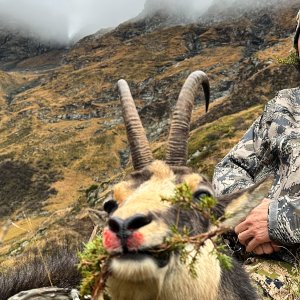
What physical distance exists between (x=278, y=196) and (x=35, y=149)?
140462 millimetres

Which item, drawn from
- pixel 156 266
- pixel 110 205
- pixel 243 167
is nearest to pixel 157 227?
pixel 156 266

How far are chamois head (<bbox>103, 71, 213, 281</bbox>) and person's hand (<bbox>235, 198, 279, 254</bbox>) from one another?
A: 5.44 feet

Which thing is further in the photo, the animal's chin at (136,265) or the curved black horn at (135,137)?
the curved black horn at (135,137)

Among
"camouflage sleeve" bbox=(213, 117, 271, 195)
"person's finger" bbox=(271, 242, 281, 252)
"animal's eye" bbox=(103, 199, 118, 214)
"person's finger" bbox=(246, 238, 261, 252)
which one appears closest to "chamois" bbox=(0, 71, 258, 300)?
"animal's eye" bbox=(103, 199, 118, 214)

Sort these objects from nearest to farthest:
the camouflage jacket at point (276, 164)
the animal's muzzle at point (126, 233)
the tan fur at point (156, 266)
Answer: the animal's muzzle at point (126, 233), the tan fur at point (156, 266), the camouflage jacket at point (276, 164)

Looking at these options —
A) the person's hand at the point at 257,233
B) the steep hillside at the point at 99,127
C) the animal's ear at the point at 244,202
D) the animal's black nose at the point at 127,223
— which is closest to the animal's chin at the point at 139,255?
the animal's black nose at the point at 127,223

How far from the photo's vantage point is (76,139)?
150m

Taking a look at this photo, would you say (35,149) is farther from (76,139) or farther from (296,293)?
(296,293)

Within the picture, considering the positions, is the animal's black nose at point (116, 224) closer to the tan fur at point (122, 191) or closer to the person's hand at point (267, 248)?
the tan fur at point (122, 191)

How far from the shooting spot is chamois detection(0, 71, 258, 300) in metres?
4.04

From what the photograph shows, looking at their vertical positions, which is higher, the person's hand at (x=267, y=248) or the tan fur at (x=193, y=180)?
the tan fur at (x=193, y=180)

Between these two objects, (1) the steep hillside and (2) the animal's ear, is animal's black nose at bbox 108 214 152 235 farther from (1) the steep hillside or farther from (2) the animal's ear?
(1) the steep hillside

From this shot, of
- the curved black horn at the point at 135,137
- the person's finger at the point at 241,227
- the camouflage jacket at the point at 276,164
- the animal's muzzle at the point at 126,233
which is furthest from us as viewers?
the person's finger at the point at 241,227

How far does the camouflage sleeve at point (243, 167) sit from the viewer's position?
850 centimetres
